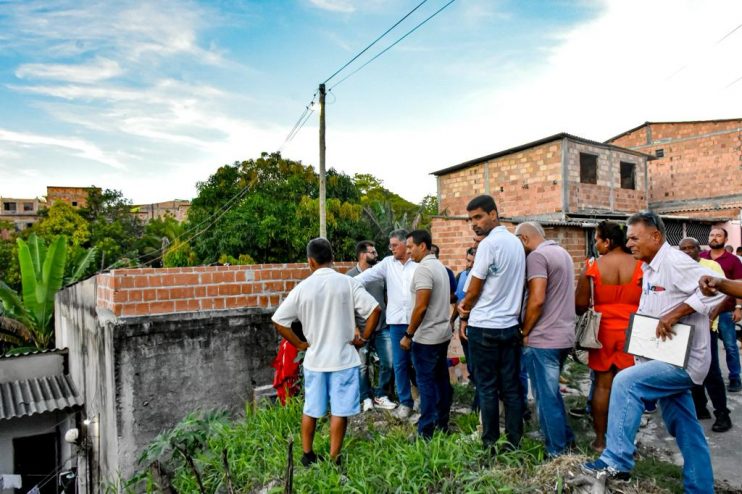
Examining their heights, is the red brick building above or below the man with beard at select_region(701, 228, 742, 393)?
above

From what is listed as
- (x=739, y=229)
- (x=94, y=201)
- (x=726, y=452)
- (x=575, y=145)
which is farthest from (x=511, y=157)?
(x=94, y=201)

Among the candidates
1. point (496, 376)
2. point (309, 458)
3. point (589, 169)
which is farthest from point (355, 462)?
point (589, 169)

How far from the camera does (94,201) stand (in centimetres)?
3375

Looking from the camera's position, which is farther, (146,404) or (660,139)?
(660,139)

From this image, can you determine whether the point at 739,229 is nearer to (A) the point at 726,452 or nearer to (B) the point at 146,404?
(A) the point at 726,452

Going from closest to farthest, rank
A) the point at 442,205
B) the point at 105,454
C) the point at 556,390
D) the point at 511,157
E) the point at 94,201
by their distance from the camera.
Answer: the point at 556,390 → the point at 105,454 → the point at 511,157 → the point at 442,205 → the point at 94,201

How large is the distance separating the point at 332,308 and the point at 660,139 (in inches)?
900

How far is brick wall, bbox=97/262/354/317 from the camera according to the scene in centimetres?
467

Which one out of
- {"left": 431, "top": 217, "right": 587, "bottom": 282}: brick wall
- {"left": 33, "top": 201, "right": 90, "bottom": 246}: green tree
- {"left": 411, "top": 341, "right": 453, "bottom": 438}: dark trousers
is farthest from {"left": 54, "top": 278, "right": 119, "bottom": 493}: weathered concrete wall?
{"left": 33, "top": 201, "right": 90, "bottom": 246}: green tree

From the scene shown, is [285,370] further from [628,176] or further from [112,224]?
[112,224]

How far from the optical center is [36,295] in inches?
412

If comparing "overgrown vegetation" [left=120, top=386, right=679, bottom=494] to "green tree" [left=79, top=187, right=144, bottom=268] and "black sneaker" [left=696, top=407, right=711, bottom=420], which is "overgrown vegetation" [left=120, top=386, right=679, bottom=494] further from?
"green tree" [left=79, top=187, right=144, bottom=268]

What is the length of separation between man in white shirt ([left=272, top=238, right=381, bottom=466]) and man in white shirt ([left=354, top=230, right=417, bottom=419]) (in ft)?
2.85

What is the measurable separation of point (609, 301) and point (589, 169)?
15.8 m
